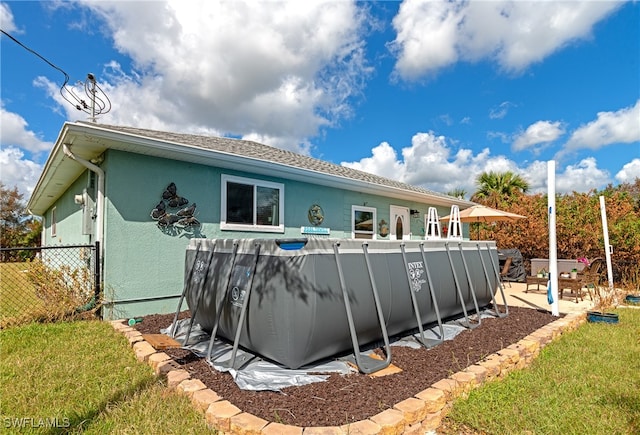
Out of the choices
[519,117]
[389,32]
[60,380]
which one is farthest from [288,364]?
[519,117]

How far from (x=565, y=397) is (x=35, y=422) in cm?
446

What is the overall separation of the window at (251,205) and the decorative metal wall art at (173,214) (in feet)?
2.11

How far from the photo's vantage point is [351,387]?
9.05ft

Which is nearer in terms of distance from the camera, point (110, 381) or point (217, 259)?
point (110, 381)

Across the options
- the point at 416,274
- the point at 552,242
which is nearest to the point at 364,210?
the point at 552,242

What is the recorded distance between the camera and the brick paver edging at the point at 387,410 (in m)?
2.05

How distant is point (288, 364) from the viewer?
3012 mm

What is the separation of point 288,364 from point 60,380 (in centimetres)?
222

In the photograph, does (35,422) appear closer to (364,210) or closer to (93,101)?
(93,101)

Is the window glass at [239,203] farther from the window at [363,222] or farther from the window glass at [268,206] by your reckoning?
the window at [363,222]

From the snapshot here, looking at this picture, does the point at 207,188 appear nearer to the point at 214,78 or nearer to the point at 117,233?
the point at 117,233

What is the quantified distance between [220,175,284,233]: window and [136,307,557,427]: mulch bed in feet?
11.0

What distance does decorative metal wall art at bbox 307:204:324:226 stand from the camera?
Answer: 8.09m

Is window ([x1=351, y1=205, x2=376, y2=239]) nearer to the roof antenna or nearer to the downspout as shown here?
the downspout
